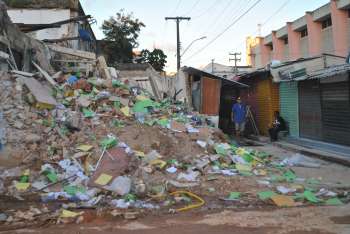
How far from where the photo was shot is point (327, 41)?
27.4m

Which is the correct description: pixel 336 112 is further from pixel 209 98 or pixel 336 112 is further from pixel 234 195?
pixel 234 195

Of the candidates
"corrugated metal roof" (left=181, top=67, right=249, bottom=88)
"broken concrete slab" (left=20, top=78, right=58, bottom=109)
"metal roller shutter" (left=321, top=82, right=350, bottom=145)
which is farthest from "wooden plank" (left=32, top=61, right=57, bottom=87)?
"metal roller shutter" (left=321, top=82, right=350, bottom=145)

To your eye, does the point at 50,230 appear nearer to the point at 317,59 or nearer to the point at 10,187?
the point at 10,187

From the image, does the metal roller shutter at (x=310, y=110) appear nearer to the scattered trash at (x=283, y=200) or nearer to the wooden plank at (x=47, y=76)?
the scattered trash at (x=283, y=200)

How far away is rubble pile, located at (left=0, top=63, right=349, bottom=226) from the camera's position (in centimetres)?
684

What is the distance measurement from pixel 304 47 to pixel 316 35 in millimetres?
2620

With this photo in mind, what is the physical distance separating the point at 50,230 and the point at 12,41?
714 centimetres

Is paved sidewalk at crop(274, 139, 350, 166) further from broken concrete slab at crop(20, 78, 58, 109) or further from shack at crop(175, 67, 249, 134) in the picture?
broken concrete slab at crop(20, 78, 58, 109)

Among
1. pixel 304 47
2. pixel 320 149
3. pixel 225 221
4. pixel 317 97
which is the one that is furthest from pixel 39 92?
pixel 304 47

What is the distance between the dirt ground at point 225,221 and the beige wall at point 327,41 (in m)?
22.3

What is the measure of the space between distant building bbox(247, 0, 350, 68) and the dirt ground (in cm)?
2050

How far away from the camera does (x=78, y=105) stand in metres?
10.4

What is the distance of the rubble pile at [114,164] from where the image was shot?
269 inches

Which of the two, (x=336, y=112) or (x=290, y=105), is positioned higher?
(x=290, y=105)
